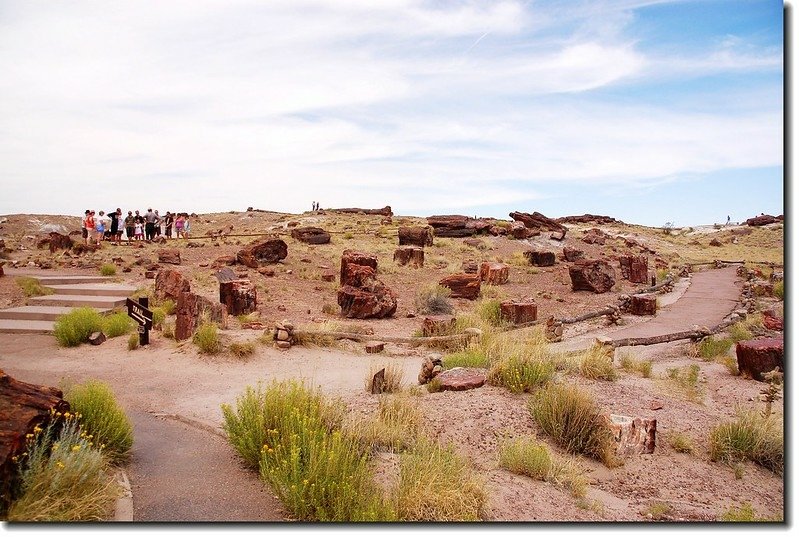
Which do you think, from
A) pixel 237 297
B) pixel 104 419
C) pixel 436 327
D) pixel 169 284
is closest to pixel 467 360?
pixel 436 327

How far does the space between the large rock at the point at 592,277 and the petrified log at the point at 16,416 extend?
19716 millimetres

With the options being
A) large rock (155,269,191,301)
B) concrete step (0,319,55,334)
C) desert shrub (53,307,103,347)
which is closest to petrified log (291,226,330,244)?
large rock (155,269,191,301)

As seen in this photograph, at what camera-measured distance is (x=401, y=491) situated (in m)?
5.11

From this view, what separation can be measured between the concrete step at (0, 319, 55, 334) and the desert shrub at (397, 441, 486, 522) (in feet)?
24.9

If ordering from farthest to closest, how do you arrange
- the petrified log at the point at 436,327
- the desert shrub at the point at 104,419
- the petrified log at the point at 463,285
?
1. the petrified log at the point at 463,285
2. the petrified log at the point at 436,327
3. the desert shrub at the point at 104,419

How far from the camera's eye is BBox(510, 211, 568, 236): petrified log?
3903 cm

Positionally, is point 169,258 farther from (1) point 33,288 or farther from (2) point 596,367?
(2) point 596,367

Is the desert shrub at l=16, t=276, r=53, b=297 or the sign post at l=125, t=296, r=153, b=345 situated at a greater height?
the desert shrub at l=16, t=276, r=53, b=297

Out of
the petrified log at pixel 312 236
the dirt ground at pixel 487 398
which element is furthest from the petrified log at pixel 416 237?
the dirt ground at pixel 487 398

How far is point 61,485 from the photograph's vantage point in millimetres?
4656

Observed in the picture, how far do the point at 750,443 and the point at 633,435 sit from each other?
1.46m

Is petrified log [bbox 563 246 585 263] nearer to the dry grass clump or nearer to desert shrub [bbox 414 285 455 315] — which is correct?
desert shrub [bbox 414 285 455 315]

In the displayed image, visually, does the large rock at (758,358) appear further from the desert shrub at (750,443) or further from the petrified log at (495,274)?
the petrified log at (495,274)

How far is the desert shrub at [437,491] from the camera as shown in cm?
500
